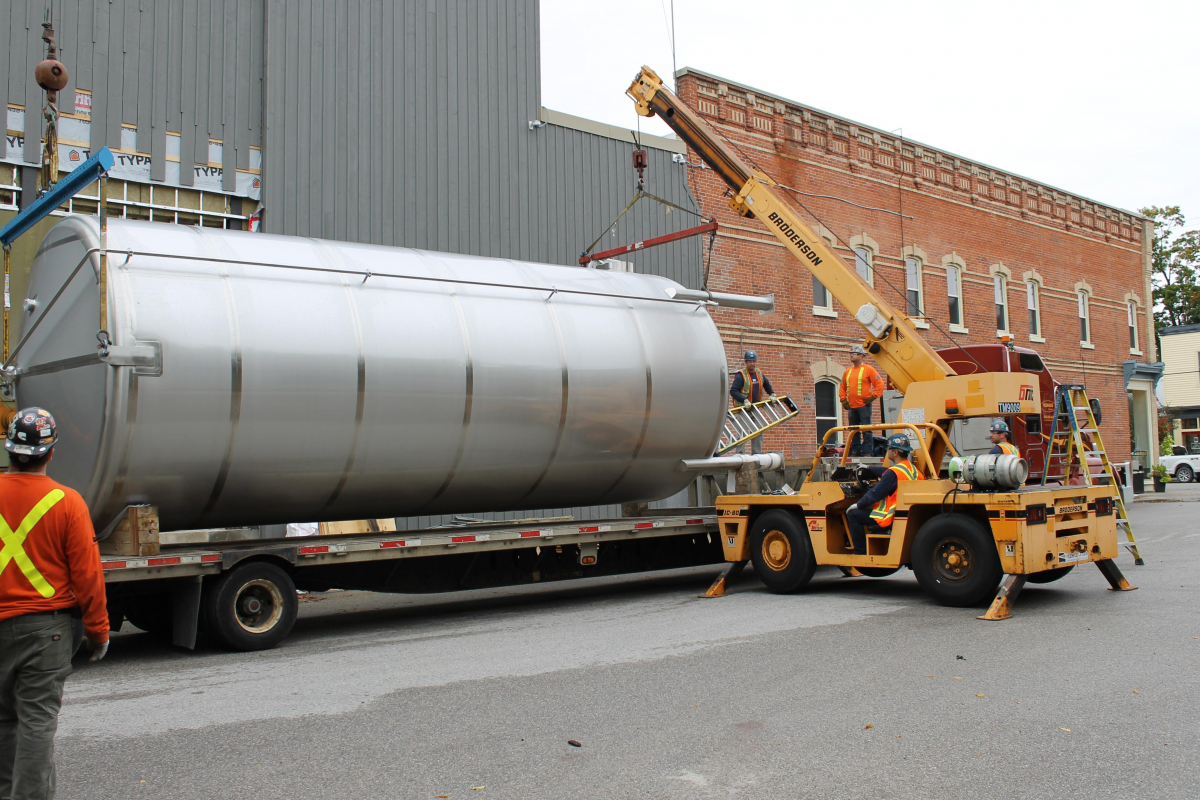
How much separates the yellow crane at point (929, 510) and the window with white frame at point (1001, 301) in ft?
52.1

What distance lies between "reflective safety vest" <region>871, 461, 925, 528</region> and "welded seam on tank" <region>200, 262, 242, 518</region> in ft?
20.3

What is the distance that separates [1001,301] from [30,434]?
27.0 metres

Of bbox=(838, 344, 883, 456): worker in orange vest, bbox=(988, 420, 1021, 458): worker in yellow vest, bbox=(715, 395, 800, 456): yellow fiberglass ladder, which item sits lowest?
bbox=(988, 420, 1021, 458): worker in yellow vest

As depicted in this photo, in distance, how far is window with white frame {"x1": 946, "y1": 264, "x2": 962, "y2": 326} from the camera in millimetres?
25828

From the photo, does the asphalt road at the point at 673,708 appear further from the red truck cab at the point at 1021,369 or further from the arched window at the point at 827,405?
the arched window at the point at 827,405

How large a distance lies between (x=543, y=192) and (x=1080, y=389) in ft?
28.9

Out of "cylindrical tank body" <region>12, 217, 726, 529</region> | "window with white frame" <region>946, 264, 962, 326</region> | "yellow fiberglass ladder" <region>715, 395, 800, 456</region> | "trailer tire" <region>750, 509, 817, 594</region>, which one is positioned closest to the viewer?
"cylindrical tank body" <region>12, 217, 726, 529</region>

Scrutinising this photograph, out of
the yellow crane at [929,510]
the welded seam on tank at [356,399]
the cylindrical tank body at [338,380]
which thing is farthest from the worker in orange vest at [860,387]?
the welded seam on tank at [356,399]

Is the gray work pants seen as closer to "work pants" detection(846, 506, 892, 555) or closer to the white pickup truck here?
"work pants" detection(846, 506, 892, 555)

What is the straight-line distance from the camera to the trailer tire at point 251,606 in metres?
8.27

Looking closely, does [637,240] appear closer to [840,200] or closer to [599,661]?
[840,200]

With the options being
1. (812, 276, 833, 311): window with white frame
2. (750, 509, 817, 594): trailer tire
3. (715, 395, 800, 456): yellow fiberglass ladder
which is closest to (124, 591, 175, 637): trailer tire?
(750, 509, 817, 594): trailer tire

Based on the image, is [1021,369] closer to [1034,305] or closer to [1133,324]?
[1034,305]

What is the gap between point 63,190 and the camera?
26.5ft
